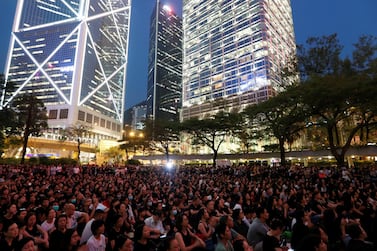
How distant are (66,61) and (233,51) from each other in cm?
6421

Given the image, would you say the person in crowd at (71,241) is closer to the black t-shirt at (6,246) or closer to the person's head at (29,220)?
the black t-shirt at (6,246)

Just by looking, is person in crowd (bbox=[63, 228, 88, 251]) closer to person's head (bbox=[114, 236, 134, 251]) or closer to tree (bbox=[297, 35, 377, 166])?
person's head (bbox=[114, 236, 134, 251])

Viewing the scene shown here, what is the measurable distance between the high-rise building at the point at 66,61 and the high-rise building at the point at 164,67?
136ft

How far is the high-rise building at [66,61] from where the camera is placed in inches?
3344

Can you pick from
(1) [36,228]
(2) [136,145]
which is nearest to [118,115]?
(2) [136,145]

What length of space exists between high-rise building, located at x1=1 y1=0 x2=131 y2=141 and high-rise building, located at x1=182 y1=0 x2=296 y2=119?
36504 millimetres

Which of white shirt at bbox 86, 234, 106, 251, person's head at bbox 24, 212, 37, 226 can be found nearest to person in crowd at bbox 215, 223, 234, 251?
white shirt at bbox 86, 234, 106, 251

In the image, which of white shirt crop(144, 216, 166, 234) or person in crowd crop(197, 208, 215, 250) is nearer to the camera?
person in crowd crop(197, 208, 215, 250)

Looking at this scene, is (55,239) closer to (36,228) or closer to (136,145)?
(36,228)

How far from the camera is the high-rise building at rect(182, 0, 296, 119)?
72438 mm

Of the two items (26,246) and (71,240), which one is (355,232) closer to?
(71,240)

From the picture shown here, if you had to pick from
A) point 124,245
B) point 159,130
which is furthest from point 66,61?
point 124,245

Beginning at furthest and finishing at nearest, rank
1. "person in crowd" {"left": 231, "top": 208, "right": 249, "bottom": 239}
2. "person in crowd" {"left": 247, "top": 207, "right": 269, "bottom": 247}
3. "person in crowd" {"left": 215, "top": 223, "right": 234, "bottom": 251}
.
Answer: "person in crowd" {"left": 231, "top": 208, "right": 249, "bottom": 239}, "person in crowd" {"left": 247, "top": 207, "right": 269, "bottom": 247}, "person in crowd" {"left": 215, "top": 223, "right": 234, "bottom": 251}

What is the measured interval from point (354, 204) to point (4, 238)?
8.75 meters
